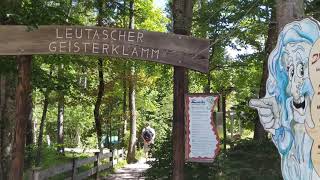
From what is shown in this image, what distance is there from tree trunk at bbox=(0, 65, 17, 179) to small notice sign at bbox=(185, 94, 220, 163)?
144 inches

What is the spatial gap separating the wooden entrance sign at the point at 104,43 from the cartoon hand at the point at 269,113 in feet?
8.11

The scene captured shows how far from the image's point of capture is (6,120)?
9.95m

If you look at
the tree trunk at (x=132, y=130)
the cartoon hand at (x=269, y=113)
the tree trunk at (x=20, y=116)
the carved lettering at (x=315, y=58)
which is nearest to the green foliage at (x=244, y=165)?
the cartoon hand at (x=269, y=113)

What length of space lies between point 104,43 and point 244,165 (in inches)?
139

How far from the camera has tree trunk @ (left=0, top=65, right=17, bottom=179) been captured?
9820mm

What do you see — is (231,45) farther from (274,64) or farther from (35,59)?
(274,64)

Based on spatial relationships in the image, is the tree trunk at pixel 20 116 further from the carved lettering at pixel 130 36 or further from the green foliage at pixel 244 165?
the green foliage at pixel 244 165

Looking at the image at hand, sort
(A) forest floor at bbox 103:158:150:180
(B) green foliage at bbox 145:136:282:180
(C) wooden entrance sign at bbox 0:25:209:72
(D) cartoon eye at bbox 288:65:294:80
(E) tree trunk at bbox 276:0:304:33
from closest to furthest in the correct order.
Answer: (D) cartoon eye at bbox 288:65:294:80
(E) tree trunk at bbox 276:0:304:33
(C) wooden entrance sign at bbox 0:25:209:72
(B) green foliage at bbox 145:136:282:180
(A) forest floor at bbox 103:158:150:180

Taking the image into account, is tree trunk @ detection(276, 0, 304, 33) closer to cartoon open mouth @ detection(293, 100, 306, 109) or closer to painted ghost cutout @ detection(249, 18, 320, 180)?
painted ghost cutout @ detection(249, 18, 320, 180)

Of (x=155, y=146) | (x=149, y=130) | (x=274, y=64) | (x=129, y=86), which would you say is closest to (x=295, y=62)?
(x=274, y=64)

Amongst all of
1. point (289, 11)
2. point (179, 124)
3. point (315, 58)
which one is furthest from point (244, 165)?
point (315, 58)

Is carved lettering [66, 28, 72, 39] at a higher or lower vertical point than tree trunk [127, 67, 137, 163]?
higher

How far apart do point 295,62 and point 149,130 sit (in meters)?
20.1

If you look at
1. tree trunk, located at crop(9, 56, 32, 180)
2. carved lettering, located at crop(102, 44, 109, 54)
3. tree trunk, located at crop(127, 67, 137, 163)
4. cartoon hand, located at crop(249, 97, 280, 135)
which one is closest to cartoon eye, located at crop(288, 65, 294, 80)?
cartoon hand, located at crop(249, 97, 280, 135)
